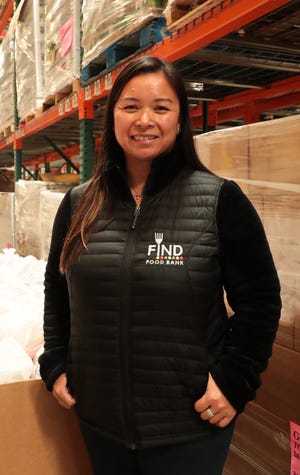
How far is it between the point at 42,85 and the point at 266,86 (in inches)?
77.4

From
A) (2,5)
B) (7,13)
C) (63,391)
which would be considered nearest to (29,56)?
(2,5)

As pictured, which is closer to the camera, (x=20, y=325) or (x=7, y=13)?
(x=20, y=325)

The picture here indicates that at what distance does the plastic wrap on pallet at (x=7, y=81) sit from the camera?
15.9ft

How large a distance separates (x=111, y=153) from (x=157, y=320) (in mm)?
517

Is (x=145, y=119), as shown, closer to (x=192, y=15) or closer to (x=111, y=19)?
(x=192, y=15)

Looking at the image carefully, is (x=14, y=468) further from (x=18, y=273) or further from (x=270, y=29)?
(x=270, y=29)

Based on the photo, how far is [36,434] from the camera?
1560 millimetres

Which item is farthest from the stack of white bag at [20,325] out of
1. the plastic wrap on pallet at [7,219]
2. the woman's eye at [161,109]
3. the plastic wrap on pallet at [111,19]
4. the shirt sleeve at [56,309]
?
the plastic wrap on pallet at [7,219]

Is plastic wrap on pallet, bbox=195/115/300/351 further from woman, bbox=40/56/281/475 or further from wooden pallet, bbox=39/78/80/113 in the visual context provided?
wooden pallet, bbox=39/78/80/113

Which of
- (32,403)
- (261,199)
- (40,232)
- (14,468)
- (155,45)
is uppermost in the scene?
(155,45)

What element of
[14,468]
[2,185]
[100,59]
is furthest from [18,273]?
[2,185]

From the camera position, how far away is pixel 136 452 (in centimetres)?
114

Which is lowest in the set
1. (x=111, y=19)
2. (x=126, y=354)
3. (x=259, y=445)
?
(x=259, y=445)

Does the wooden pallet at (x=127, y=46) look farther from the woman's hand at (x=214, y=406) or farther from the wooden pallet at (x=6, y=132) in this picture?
the wooden pallet at (x=6, y=132)
